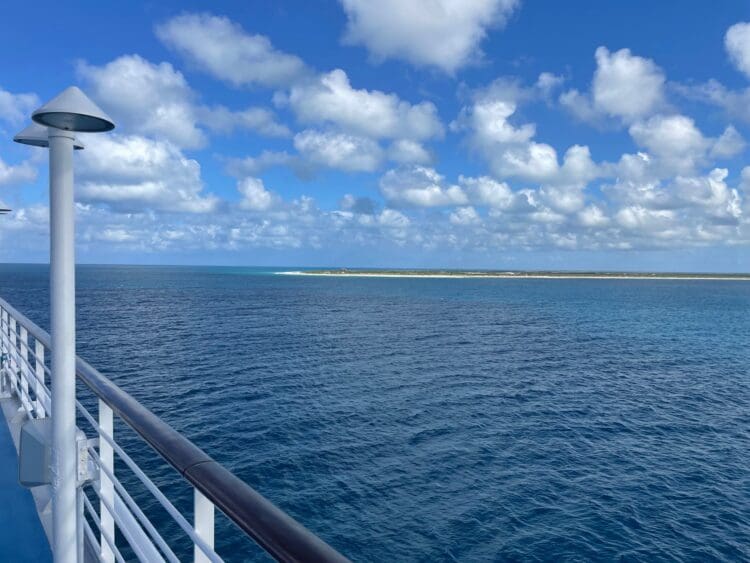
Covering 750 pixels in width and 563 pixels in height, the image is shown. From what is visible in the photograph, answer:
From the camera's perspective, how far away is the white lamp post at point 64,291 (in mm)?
2215

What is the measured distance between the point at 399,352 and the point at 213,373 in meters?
10.9

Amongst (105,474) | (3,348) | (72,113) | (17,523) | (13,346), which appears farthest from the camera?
(3,348)

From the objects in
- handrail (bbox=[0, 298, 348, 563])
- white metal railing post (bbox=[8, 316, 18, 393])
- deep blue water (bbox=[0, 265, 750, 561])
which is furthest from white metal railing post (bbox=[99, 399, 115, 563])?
deep blue water (bbox=[0, 265, 750, 561])

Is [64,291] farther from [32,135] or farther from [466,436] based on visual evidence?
[466,436]

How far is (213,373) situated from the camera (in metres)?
22.1

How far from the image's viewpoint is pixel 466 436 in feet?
50.1

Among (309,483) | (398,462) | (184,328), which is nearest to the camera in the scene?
(309,483)

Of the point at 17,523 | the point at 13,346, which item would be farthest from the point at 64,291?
the point at 13,346

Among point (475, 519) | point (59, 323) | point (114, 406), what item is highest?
point (59, 323)

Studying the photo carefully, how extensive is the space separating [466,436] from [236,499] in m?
14.8

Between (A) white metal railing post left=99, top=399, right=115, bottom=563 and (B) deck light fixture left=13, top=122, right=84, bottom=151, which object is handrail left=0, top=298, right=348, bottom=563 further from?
(B) deck light fixture left=13, top=122, right=84, bottom=151

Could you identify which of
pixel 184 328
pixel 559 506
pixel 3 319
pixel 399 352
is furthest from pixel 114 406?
pixel 184 328

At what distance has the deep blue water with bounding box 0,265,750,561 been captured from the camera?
410 inches

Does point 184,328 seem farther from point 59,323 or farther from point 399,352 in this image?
point 59,323
